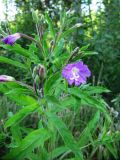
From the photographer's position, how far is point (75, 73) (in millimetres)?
2424

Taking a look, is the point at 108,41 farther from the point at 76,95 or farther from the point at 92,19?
the point at 76,95

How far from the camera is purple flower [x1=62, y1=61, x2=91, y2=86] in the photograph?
2.36 metres

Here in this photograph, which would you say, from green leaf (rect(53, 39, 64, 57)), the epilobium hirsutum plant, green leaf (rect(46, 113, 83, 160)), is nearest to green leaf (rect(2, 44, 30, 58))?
the epilobium hirsutum plant

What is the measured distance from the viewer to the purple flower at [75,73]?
2361 millimetres

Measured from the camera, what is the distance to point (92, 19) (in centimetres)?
734

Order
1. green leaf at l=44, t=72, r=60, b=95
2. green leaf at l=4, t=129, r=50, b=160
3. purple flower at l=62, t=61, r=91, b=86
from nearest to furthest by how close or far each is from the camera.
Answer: purple flower at l=62, t=61, r=91, b=86
green leaf at l=44, t=72, r=60, b=95
green leaf at l=4, t=129, r=50, b=160

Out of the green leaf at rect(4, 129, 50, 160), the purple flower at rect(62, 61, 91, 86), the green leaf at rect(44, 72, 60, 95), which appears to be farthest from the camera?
the green leaf at rect(4, 129, 50, 160)

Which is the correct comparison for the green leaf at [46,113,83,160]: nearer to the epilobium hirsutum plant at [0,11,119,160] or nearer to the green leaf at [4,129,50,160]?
the epilobium hirsutum plant at [0,11,119,160]

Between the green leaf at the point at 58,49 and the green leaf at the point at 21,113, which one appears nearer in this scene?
the green leaf at the point at 21,113

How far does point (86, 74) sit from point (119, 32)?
13.0 feet

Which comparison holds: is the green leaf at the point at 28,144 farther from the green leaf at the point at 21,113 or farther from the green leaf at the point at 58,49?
the green leaf at the point at 58,49

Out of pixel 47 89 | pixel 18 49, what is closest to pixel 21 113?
Answer: pixel 47 89

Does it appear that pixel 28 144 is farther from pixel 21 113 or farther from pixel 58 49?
pixel 58 49

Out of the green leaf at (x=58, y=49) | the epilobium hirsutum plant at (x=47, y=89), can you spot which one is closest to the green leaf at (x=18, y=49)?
the epilobium hirsutum plant at (x=47, y=89)
